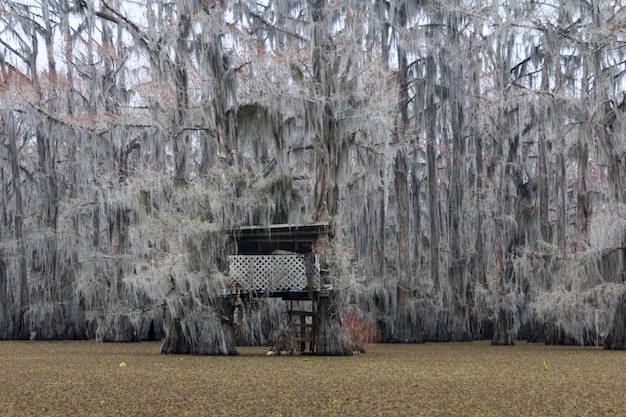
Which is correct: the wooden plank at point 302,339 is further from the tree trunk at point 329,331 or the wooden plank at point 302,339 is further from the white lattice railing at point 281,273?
the white lattice railing at point 281,273

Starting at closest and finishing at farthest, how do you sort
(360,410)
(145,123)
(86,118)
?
(360,410)
(145,123)
(86,118)

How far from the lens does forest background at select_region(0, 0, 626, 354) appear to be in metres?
21.2

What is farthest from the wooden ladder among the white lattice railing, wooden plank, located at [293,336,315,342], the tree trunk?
the white lattice railing

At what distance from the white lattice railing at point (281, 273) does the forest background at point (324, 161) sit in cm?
66

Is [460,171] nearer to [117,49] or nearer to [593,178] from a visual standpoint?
[593,178]

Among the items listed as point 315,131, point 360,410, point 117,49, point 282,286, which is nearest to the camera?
point 360,410

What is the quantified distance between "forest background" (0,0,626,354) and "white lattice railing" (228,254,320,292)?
2.16ft

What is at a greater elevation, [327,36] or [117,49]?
[117,49]

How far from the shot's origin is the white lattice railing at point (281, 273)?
2022 cm

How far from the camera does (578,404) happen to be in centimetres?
1123

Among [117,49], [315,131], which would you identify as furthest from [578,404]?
[117,49]

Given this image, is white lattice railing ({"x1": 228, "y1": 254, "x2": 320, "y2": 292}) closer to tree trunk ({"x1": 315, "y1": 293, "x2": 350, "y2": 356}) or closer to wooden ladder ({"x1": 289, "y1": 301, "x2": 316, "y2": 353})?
tree trunk ({"x1": 315, "y1": 293, "x2": 350, "y2": 356})

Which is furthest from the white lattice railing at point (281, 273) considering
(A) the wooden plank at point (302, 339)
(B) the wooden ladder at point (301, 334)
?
(A) the wooden plank at point (302, 339)

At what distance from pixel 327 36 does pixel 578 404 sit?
44.1 feet
